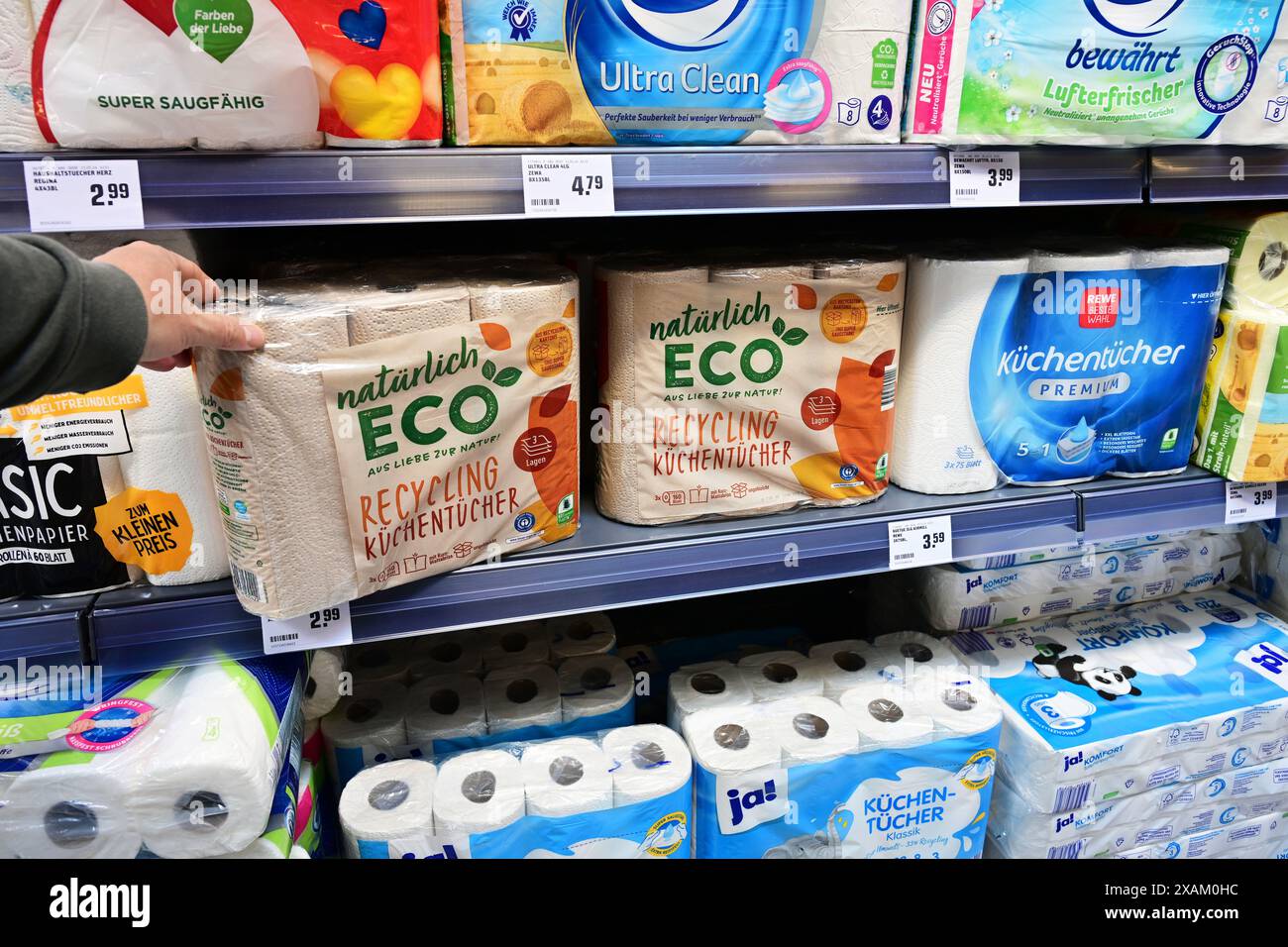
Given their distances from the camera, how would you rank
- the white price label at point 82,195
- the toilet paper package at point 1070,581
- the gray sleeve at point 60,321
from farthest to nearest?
the toilet paper package at point 1070,581
the white price label at point 82,195
the gray sleeve at point 60,321

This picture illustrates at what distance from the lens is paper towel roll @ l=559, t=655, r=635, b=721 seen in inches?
50.6

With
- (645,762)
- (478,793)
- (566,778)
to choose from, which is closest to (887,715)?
(645,762)

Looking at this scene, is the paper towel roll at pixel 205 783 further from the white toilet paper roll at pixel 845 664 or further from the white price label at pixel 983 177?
the white price label at pixel 983 177

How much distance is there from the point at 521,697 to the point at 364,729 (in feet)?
0.78

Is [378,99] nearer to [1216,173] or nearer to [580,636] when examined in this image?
[580,636]

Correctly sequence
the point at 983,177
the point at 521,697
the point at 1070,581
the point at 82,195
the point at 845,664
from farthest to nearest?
the point at 1070,581 < the point at 845,664 < the point at 521,697 < the point at 983,177 < the point at 82,195

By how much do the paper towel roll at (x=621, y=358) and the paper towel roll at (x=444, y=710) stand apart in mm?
377

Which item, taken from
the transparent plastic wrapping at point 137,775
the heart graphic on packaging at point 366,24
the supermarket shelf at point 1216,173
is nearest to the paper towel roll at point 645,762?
the transparent plastic wrapping at point 137,775

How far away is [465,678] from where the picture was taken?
1.35 m

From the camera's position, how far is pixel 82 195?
2.66 ft

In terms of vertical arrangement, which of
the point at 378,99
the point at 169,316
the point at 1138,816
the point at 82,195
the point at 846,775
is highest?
the point at 378,99

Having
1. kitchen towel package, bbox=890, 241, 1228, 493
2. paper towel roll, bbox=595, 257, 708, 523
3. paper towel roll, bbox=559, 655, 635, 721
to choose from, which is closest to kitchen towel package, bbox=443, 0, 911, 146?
paper towel roll, bbox=595, 257, 708, 523

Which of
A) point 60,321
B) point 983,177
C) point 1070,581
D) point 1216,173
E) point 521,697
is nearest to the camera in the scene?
point 60,321

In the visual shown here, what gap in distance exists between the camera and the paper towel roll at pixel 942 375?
118 cm
